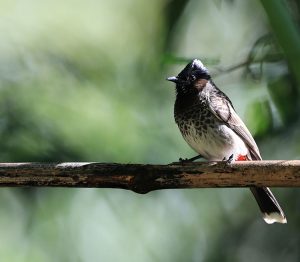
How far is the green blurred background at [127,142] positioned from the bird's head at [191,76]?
183 mm

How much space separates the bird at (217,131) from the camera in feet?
12.1

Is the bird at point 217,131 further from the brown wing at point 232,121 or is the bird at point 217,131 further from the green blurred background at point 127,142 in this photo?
the green blurred background at point 127,142

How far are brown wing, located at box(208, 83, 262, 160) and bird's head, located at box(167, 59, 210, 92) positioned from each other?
168mm

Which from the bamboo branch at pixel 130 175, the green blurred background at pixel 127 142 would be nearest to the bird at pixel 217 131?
the green blurred background at pixel 127 142

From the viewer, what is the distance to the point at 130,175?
2553 mm

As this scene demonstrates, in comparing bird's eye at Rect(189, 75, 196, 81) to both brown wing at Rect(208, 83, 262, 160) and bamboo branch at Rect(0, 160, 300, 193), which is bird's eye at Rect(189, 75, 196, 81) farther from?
bamboo branch at Rect(0, 160, 300, 193)

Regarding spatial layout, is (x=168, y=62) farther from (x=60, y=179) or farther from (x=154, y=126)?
(x=154, y=126)

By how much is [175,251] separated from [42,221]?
1.14 meters

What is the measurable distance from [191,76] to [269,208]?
87cm

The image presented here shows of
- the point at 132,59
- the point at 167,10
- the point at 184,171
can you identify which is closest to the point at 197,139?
the point at 167,10

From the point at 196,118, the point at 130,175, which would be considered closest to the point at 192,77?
the point at 196,118

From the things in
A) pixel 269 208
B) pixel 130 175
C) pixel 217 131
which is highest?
pixel 217 131

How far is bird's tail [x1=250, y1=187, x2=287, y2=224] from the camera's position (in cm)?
368

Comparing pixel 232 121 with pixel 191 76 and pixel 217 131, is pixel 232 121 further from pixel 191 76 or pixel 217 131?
pixel 191 76
